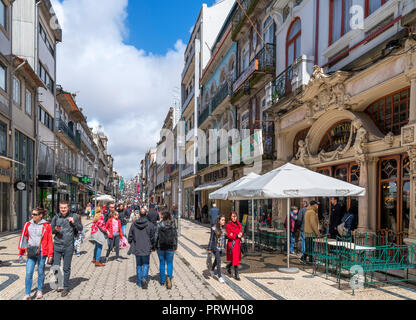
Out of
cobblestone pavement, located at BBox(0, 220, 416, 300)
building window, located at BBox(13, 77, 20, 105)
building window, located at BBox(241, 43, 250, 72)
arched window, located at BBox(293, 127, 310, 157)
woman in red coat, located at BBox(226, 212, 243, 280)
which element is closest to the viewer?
cobblestone pavement, located at BBox(0, 220, 416, 300)

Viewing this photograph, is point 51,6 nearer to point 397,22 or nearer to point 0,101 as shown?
point 0,101

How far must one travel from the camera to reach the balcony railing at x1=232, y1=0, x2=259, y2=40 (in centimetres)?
1899

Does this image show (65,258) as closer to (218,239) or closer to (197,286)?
(197,286)

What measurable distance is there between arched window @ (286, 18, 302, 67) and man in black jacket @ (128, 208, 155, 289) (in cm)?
1103

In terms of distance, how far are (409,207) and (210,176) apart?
20.9 meters

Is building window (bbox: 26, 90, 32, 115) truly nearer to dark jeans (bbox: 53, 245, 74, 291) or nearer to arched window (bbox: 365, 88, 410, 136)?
dark jeans (bbox: 53, 245, 74, 291)

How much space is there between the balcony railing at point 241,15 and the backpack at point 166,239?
14.8m

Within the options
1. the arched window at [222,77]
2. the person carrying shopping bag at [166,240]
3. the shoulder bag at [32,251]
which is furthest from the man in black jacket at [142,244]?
the arched window at [222,77]

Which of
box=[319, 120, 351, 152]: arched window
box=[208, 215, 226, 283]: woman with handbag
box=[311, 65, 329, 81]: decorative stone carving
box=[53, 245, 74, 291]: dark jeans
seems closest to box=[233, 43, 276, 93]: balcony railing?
box=[311, 65, 329, 81]: decorative stone carving

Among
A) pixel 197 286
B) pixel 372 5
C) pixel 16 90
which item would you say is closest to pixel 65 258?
pixel 197 286

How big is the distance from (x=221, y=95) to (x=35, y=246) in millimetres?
20162

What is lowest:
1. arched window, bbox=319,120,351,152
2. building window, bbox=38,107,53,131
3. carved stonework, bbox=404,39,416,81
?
arched window, bbox=319,120,351,152

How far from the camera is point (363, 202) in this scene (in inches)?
430

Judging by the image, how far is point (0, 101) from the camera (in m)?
17.8
